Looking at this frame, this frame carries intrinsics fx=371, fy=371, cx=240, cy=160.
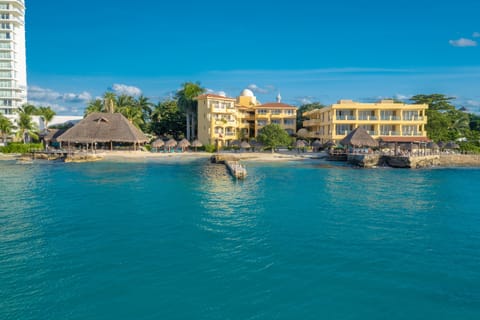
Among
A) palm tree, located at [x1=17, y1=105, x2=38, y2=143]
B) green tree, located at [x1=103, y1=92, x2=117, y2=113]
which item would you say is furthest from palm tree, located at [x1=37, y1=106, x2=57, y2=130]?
green tree, located at [x1=103, y1=92, x2=117, y2=113]

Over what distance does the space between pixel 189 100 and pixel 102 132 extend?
51.8 ft

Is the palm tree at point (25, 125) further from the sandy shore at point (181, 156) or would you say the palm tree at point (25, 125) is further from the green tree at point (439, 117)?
the green tree at point (439, 117)

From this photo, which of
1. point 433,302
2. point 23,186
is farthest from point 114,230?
point 23,186

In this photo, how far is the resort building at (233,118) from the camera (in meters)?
62.2

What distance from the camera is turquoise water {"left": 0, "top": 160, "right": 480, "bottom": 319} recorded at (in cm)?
1062

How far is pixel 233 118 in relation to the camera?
6481cm

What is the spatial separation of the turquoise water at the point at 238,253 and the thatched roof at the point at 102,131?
27897 mm

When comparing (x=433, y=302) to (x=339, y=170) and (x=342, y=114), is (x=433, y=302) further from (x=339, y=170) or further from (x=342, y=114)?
(x=342, y=114)

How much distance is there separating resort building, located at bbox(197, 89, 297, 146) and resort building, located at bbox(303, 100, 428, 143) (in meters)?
10.7

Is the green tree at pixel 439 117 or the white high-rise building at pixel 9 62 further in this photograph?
the white high-rise building at pixel 9 62

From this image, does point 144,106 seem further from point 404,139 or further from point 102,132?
point 404,139

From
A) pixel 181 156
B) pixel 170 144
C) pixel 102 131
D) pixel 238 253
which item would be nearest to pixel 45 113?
pixel 102 131

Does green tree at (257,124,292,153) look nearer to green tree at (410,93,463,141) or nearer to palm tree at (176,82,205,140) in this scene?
palm tree at (176,82,205,140)

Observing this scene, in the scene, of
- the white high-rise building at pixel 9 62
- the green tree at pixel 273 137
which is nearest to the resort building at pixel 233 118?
the green tree at pixel 273 137
